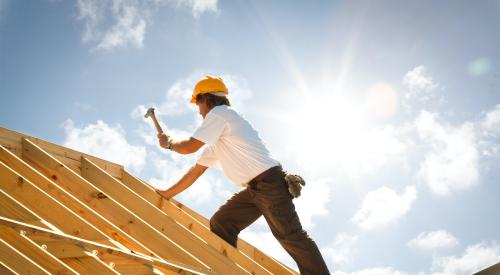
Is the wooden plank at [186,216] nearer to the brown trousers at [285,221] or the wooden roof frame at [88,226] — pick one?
the wooden roof frame at [88,226]

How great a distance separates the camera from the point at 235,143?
3633mm

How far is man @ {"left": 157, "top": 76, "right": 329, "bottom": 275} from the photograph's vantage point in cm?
342

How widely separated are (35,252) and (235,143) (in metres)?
1.81

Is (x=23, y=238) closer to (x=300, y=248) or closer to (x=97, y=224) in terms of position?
(x=97, y=224)

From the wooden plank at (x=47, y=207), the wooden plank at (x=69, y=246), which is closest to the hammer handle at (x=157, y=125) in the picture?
the wooden plank at (x=47, y=207)

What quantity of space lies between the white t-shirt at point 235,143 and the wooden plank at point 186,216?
651mm

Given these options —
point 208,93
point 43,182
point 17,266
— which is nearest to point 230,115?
point 208,93

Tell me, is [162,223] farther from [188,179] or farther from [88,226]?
[88,226]

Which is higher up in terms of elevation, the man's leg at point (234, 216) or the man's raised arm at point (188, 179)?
the man's raised arm at point (188, 179)

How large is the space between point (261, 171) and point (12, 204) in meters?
1.78

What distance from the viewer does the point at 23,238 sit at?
2.25 m

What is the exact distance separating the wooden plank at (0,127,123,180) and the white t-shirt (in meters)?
1.33

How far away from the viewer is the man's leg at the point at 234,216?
387 centimetres

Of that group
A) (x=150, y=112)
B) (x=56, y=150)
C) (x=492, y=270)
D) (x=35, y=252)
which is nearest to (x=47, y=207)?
(x=35, y=252)
